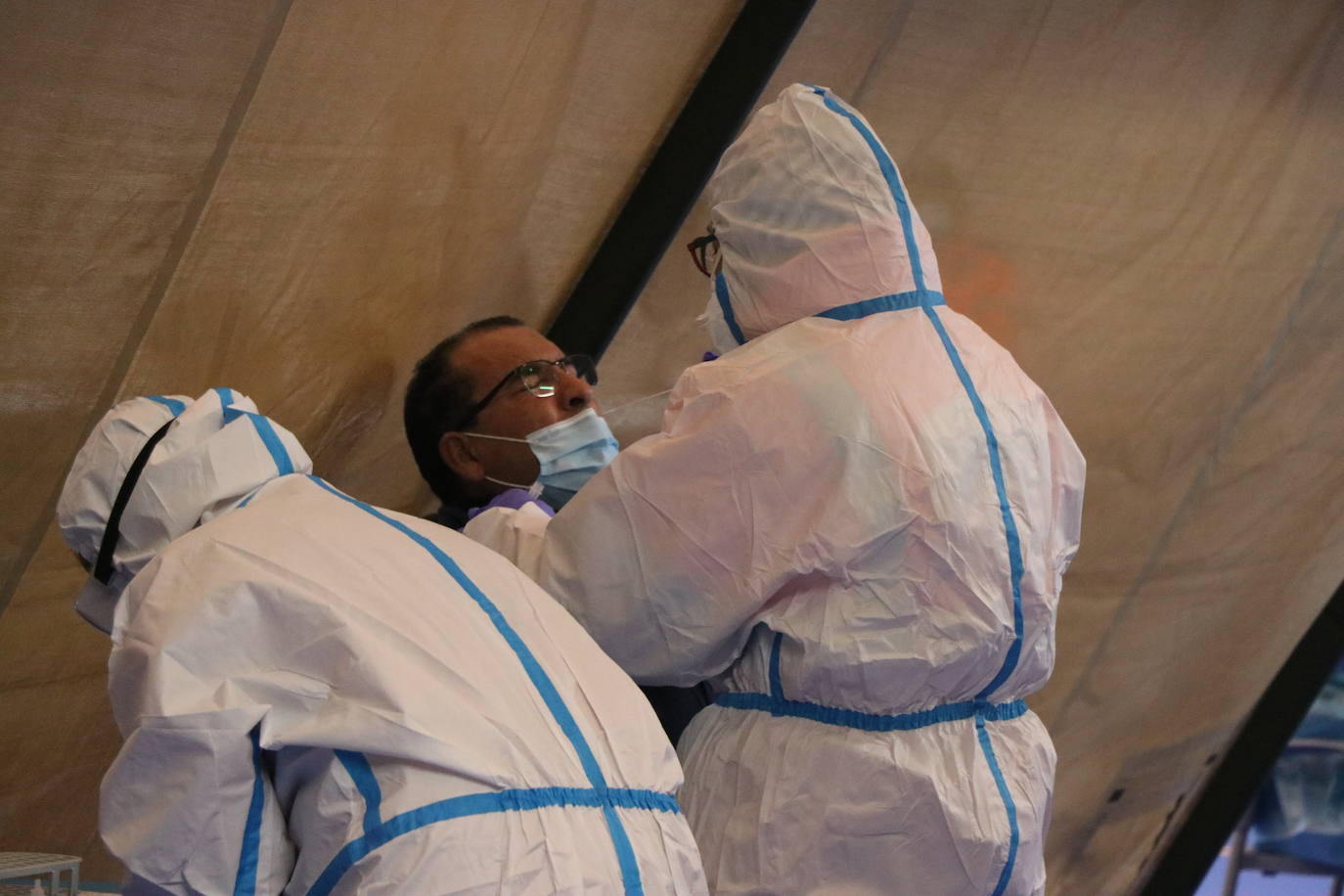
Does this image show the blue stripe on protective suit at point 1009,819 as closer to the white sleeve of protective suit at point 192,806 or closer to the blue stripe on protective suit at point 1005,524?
the blue stripe on protective suit at point 1005,524

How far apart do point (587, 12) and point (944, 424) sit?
3.12 ft

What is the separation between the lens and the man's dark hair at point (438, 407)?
→ 2121 mm

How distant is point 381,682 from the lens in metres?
1.00

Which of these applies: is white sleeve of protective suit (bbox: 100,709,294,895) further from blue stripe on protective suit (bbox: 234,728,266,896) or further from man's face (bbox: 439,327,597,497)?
man's face (bbox: 439,327,597,497)

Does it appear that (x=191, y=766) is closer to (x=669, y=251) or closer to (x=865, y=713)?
(x=865, y=713)

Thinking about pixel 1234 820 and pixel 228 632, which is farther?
pixel 1234 820

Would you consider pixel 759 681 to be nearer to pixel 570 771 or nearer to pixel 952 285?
pixel 570 771

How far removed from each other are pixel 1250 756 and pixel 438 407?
8.94ft

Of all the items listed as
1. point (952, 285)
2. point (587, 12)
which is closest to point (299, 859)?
point (587, 12)

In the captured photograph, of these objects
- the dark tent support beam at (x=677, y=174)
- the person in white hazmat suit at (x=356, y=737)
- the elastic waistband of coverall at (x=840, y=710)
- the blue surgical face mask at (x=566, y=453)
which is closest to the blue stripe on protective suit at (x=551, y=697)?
the person in white hazmat suit at (x=356, y=737)

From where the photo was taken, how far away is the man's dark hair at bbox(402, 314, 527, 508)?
83.5 inches

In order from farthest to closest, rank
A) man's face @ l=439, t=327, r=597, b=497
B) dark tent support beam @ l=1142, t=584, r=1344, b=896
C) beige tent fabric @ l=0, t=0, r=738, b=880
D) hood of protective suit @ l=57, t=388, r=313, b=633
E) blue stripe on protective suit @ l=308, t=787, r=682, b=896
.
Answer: dark tent support beam @ l=1142, t=584, r=1344, b=896 < man's face @ l=439, t=327, r=597, b=497 < beige tent fabric @ l=0, t=0, r=738, b=880 < hood of protective suit @ l=57, t=388, r=313, b=633 < blue stripe on protective suit @ l=308, t=787, r=682, b=896

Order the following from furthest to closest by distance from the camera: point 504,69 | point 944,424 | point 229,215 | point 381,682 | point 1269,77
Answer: point 1269,77 < point 504,69 < point 229,215 < point 944,424 < point 381,682

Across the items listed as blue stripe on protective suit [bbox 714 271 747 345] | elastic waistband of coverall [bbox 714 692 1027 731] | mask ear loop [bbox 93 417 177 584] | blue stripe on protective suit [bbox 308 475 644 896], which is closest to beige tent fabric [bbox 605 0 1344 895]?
blue stripe on protective suit [bbox 714 271 747 345]
